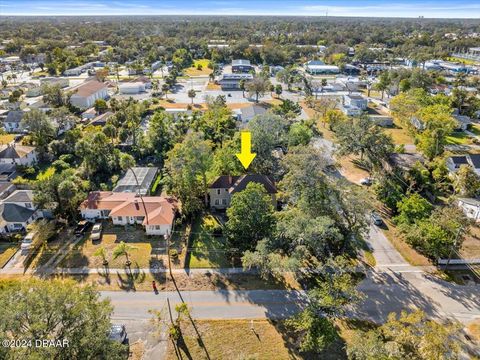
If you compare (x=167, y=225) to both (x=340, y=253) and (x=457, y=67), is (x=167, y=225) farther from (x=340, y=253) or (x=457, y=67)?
(x=457, y=67)

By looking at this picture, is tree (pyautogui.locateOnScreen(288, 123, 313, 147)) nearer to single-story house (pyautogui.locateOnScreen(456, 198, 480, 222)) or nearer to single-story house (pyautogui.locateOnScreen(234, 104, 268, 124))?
single-story house (pyautogui.locateOnScreen(234, 104, 268, 124))

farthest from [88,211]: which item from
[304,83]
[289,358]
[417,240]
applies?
[304,83]

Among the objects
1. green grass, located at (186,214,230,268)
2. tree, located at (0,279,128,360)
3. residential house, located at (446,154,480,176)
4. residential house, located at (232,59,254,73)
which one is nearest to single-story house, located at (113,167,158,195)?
green grass, located at (186,214,230,268)

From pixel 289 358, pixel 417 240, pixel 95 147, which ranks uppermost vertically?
pixel 95 147

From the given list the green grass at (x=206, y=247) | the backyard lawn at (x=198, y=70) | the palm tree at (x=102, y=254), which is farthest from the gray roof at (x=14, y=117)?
the backyard lawn at (x=198, y=70)

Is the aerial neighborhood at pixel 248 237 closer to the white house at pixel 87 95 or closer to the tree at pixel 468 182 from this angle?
the tree at pixel 468 182

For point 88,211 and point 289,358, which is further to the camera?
point 88,211

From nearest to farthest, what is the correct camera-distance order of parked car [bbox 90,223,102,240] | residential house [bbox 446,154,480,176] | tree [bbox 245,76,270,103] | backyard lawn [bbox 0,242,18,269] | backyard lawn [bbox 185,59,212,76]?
backyard lawn [bbox 0,242,18,269] → parked car [bbox 90,223,102,240] → residential house [bbox 446,154,480,176] → tree [bbox 245,76,270,103] → backyard lawn [bbox 185,59,212,76]

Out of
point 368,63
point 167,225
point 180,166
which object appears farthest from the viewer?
point 368,63
